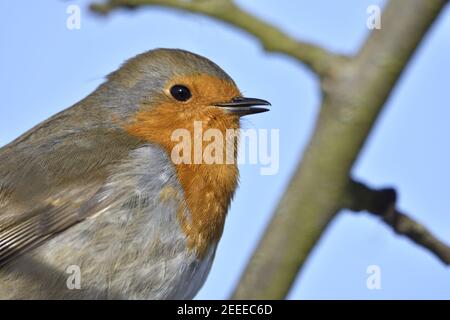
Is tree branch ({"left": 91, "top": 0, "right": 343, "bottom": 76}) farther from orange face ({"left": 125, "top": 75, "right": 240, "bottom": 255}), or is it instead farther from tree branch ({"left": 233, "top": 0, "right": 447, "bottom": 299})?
orange face ({"left": 125, "top": 75, "right": 240, "bottom": 255})

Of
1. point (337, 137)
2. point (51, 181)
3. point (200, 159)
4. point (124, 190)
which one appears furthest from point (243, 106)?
point (337, 137)

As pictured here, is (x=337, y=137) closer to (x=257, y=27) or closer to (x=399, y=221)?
(x=399, y=221)

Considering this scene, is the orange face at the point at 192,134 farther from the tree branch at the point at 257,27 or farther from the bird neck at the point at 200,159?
the tree branch at the point at 257,27

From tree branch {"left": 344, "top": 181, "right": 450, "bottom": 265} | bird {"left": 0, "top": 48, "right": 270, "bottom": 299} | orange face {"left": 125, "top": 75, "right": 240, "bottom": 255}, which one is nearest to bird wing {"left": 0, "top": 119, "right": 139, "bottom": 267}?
bird {"left": 0, "top": 48, "right": 270, "bottom": 299}

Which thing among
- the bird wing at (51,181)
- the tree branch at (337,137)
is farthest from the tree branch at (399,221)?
the bird wing at (51,181)
